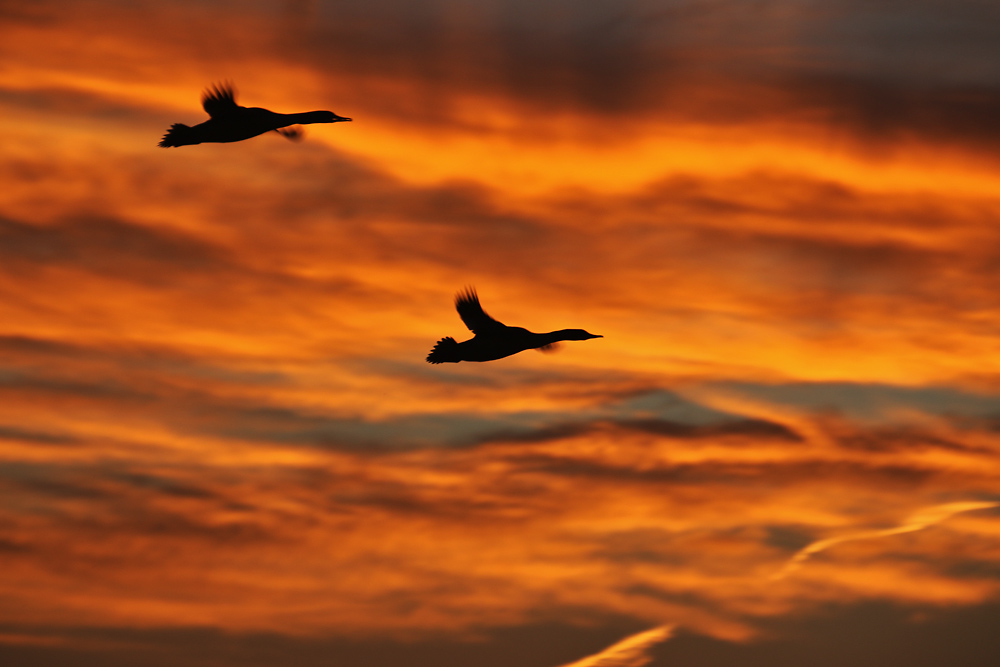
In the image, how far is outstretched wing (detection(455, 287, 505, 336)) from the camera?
48625 millimetres

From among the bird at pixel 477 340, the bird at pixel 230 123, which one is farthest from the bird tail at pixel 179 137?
the bird at pixel 477 340

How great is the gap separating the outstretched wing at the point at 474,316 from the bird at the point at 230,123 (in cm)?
→ 874

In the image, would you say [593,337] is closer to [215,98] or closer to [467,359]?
[467,359]

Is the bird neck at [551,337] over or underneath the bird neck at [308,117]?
underneath

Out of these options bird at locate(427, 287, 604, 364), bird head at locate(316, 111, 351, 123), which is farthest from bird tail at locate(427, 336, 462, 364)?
bird head at locate(316, 111, 351, 123)

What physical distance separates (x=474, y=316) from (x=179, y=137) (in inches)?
474

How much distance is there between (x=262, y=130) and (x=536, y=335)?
12.5m

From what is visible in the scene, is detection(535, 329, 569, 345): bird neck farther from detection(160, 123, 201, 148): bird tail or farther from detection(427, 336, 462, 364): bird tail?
detection(160, 123, 201, 148): bird tail

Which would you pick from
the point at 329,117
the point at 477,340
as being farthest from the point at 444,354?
the point at 329,117

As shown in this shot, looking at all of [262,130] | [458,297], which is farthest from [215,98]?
[458,297]

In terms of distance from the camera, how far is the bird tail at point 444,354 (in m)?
48.6

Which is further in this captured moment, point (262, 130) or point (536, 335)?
point (536, 335)

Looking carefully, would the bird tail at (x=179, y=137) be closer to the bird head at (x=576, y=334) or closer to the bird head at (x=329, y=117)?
the bird head at (x=329, y=117)

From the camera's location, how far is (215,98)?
139ft
